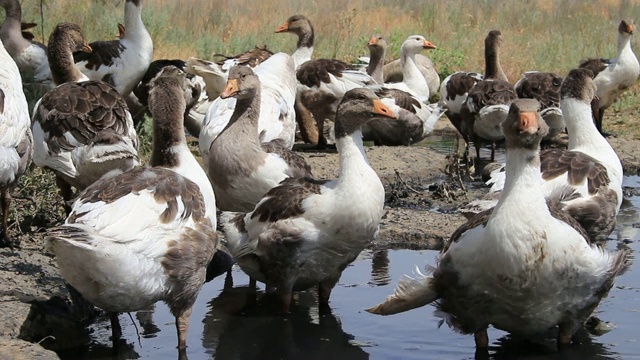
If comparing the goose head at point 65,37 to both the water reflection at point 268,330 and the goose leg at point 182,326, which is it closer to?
the water reflection at point 268,330

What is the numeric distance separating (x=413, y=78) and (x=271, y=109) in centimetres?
585

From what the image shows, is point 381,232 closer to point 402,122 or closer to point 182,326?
point 182,326


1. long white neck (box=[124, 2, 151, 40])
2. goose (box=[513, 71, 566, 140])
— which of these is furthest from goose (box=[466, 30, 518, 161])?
long white neck (box=[124, 2, 151, 40])

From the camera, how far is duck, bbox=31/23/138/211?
8719 millimetres

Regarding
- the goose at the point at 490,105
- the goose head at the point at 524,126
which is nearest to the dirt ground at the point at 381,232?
the goose at the point at 490,105

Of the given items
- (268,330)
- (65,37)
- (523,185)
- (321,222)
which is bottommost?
(268,330)

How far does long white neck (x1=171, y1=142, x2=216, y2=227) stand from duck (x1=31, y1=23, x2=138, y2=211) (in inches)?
30.3

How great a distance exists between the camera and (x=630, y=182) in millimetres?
13328

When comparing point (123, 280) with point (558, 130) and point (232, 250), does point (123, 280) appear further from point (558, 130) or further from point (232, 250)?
point (558, 130)

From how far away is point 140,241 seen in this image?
21.2 feet

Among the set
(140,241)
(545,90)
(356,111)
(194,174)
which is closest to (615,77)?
(545,90)

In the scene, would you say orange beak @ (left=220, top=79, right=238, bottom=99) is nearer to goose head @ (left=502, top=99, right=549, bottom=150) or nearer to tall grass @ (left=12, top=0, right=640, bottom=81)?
goose head @ (left=502, top=99, right=549, bottom=150)

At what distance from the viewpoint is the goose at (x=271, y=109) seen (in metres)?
10.5

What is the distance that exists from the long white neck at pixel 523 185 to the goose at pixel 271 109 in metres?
3.90
